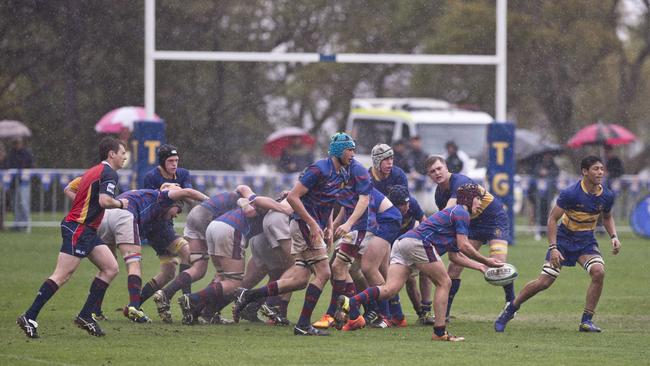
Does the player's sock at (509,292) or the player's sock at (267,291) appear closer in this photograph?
the player's sock at (267,291)

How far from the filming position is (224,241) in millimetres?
13656

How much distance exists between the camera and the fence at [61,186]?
2767 centimetres

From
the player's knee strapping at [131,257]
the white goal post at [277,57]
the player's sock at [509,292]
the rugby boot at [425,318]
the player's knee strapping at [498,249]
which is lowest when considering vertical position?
the rugby boot at [425,318]

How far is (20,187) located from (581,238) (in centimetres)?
1654

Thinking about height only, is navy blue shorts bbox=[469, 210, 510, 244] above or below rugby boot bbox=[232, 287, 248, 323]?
above

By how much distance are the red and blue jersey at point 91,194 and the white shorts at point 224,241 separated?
69.9 inches

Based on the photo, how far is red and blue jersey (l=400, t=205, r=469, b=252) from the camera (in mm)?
12367

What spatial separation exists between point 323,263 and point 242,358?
2132 millimetres

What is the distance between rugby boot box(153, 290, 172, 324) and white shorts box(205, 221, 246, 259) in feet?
2.19

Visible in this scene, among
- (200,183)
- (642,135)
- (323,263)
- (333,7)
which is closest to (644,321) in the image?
(323,263)

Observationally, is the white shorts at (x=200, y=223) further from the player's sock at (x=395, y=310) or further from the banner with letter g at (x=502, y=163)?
the banner with letter g at (x=502, y=163)

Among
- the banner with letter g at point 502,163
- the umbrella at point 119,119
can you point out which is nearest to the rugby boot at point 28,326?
the banner with letter g at point 502,163

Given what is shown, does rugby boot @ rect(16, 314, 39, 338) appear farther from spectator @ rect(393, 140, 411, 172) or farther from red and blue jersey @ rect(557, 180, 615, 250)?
spectator @ rect(393, 140, 411, 172)

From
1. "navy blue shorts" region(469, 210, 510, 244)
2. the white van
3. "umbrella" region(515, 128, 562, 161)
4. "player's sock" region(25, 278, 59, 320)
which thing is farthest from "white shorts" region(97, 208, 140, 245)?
"umbrella" region(515, 128, 562, 161)
